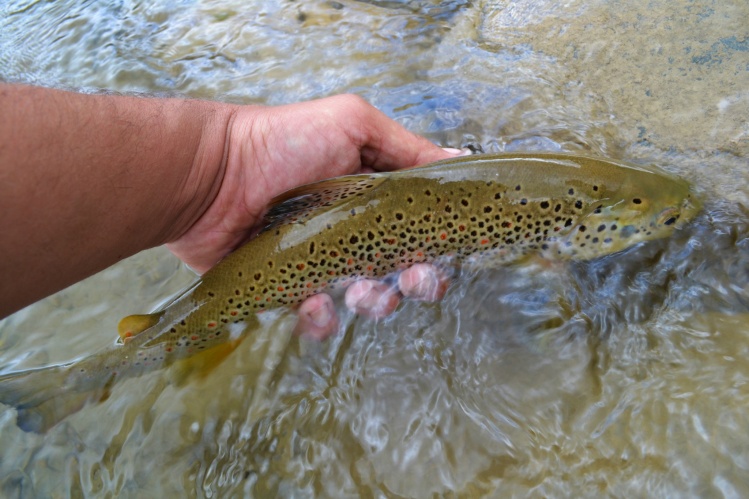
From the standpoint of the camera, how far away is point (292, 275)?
2598 millimetres

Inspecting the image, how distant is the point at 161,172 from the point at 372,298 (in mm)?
1208

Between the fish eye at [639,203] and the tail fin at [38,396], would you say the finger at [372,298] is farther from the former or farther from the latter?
the tail fin at [38,396]

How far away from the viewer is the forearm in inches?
78.5

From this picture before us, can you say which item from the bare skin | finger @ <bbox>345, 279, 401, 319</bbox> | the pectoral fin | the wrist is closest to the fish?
the pectoral fin

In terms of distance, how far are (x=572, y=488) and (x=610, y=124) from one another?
7.11 ft

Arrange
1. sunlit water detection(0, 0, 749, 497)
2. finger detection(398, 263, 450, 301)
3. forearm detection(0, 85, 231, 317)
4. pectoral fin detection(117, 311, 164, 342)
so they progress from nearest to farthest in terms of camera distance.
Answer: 1. forearm detection(0, 85, 231, 317)
2. sunlit water detection(0, 0, 749, 497)
3. pectoral fin detection(117, 311, 164, 342)
4. finger detection(398, 263, 450, 301)

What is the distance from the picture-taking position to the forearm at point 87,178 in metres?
1.99

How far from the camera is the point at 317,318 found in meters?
2.74

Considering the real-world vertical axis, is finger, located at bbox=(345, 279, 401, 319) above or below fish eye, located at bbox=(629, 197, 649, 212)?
below

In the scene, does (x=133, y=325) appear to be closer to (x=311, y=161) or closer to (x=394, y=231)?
(x=311, y=161)

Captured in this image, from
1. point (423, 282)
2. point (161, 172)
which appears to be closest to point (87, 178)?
point (161, 172)

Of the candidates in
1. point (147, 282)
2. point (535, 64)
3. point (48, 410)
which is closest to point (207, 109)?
point (147, 282)

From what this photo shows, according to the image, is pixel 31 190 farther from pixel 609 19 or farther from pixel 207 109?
pixel 609 19

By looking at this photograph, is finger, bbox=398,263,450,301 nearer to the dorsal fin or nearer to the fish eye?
the dorsal fin
